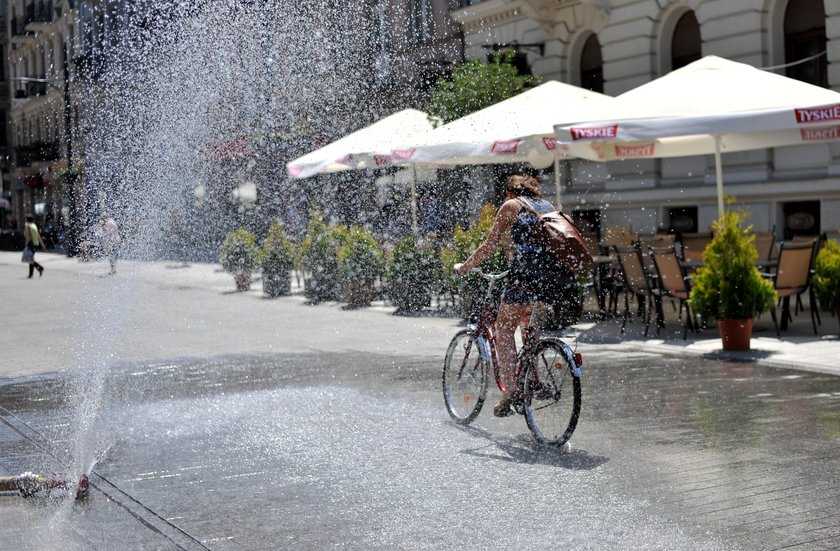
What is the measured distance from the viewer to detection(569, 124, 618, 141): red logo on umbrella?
14062 millimetres

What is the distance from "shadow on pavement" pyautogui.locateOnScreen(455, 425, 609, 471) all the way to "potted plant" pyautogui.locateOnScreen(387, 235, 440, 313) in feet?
34.0

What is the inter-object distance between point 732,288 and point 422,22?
2413cm

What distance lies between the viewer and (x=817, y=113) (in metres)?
13.1

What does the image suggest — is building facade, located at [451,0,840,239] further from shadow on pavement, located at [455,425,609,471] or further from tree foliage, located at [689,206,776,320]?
shadow on pavement, located at [455,425,609,471]

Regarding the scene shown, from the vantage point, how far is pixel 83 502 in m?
6.57

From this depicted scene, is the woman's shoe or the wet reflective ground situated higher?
the woman's shoe

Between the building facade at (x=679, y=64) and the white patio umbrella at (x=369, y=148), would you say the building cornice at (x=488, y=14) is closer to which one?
the building facade at (x=679, y=64)

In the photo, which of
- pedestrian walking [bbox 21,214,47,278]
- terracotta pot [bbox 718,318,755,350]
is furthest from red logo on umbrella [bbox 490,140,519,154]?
pedestrian walking [bbox 21,214,47,278]

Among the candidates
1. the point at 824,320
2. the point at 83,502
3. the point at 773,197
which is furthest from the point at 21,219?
the point at 83,502

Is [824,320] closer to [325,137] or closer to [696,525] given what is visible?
[696,525]

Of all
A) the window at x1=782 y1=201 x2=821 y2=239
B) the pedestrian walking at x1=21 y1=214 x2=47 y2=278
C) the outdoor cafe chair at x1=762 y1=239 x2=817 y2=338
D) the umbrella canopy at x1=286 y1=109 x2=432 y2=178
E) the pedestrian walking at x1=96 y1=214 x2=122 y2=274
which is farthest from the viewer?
the pedestrian walking at x1=96 y1=214 x2=122 y2=274

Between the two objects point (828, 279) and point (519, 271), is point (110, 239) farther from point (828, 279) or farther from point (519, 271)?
point (519, 271)

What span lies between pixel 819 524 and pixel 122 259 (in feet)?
140

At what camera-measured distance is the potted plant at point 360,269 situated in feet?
65.0
